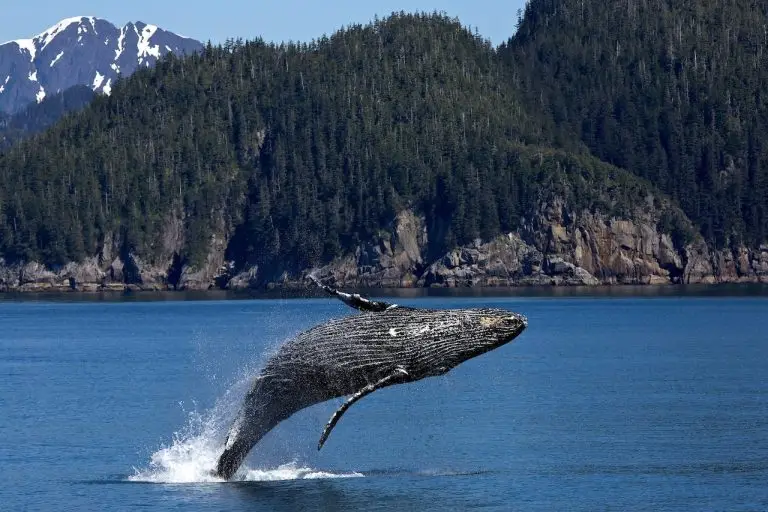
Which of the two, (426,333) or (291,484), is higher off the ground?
(426,333)

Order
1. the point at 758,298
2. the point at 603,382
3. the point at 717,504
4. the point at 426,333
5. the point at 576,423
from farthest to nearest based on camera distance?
the point at 758,298
the point at 603,382
the point at 576,423
the point at 717,504
the point at 426,333

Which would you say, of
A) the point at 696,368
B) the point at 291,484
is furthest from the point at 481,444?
the point at 696,368

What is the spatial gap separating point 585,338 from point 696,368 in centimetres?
3060

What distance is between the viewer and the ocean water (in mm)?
33938

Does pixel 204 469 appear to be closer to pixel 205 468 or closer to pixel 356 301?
pixel 205 468

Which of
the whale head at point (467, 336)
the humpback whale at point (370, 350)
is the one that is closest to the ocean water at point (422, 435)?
the humpback whale at point (370, 350)

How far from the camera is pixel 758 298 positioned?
19600cm

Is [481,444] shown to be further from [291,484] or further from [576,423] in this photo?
[291,484]

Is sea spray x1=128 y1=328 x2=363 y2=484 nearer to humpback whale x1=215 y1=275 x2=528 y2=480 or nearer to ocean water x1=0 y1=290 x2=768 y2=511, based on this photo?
ocean water x1=0 y1=290 x2=768 y2=511

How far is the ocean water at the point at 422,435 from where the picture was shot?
33938 mm

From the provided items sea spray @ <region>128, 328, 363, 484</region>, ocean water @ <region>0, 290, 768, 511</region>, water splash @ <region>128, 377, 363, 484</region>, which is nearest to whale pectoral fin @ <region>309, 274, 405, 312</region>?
ocean water @ <region>0, 290, 768, 511</region>

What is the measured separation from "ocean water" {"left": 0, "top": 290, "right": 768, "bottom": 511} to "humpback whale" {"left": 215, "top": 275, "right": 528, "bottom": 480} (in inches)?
40.2

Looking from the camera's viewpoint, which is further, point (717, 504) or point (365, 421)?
point (365, 421)

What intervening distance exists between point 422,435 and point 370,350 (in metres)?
20.7
